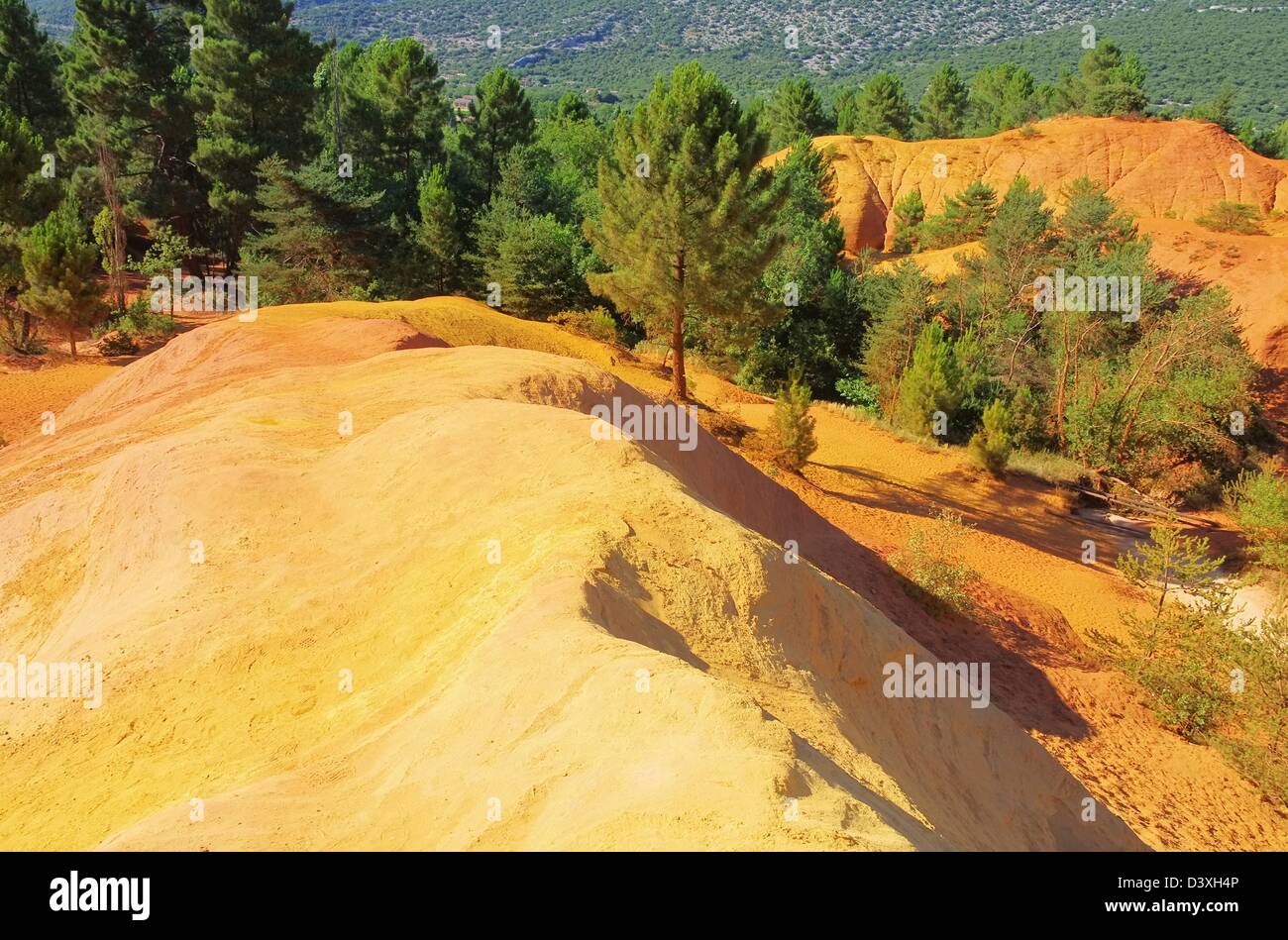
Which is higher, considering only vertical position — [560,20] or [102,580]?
[560,20]

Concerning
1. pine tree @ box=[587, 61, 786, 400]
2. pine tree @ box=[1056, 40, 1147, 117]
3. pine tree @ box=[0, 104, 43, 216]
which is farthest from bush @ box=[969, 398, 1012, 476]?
pine tree @ box=[1056, 40, 1147, 117]

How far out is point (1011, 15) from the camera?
154000 mm

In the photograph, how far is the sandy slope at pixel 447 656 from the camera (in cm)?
501

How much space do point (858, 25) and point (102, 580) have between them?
604ft

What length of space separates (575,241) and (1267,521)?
24.9 meters

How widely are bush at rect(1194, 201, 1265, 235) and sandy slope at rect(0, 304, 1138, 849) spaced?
42.6 m

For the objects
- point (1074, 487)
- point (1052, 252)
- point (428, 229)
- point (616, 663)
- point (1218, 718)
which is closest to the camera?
point (616, 663)

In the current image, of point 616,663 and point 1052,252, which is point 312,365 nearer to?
point 616,663

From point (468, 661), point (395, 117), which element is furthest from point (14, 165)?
point (468, 661)

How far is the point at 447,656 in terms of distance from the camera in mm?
6652

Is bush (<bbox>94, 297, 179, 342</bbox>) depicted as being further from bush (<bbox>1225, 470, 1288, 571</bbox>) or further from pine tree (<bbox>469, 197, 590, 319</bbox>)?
bush (<bbox>1225, 470, 1288, 571</bbox>)

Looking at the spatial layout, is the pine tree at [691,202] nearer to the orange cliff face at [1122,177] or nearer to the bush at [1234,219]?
the orange cliff face at [1122,177]

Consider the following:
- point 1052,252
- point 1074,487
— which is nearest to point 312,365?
point 1074,487

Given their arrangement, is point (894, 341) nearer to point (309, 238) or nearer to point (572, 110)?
point (309, 238)
